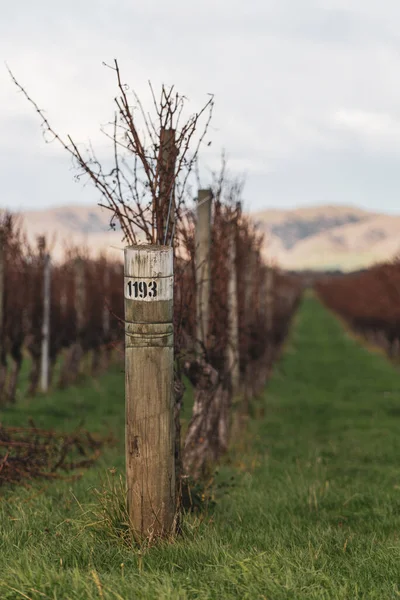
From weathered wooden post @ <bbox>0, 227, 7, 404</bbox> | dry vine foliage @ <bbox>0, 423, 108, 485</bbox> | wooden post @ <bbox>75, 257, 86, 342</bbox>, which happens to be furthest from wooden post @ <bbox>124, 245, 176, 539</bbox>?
wooden post @ <bbox>75, 257, 86, 342</bbox>

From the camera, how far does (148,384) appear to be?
3680 mm

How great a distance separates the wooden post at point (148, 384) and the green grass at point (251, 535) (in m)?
0.28

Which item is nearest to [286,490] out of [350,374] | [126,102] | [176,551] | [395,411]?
[176,551]

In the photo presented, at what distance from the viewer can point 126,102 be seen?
13.9ft

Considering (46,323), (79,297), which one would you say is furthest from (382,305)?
(46,323)

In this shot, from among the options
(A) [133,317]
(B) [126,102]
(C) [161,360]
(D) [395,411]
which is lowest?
(D) [395,411]

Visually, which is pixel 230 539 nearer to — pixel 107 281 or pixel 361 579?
pixel 361 579

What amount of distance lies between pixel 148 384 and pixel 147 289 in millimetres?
526

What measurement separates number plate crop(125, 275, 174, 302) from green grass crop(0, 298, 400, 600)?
4.49ft

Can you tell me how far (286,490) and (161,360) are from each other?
2611 millimetres

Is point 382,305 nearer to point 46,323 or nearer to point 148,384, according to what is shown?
point 46,323

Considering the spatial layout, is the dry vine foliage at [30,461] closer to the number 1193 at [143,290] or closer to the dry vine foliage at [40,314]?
the number 1193 at [143,290]

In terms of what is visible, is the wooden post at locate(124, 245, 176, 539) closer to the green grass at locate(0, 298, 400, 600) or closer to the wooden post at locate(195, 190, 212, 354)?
the green grass at locate(0, 298, 400, 600)

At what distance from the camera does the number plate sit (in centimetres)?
369
